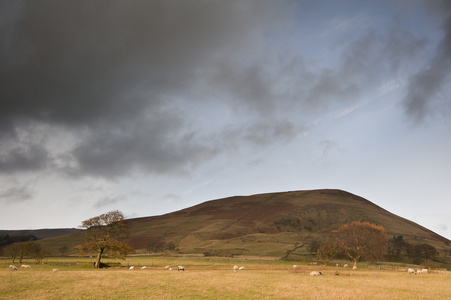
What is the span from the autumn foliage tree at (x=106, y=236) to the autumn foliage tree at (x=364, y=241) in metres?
62.1

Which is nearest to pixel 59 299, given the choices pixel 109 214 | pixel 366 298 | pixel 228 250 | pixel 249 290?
pixel 249 290

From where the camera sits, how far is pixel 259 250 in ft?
439

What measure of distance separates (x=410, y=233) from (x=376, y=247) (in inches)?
4597

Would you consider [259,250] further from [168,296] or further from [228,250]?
[168,296]

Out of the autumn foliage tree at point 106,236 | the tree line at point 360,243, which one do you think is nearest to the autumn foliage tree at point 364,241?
the tree line at point 360,243

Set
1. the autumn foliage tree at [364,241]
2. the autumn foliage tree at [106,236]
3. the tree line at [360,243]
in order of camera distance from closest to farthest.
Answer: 1. the autumn foliage tree at [106,236]
2. the tree line at [360,243]
3. the autumn foliage tree at [364,241]

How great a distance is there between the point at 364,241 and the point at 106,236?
72.3 metres

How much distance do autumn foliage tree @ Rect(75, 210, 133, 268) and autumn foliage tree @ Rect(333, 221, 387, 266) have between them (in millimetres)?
62133

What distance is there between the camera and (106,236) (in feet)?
236

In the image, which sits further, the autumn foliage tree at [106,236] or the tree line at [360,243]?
the tree line at [360,243]

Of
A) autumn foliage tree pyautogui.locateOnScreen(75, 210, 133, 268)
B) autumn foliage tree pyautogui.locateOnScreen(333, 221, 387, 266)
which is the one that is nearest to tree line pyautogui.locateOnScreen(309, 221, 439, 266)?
autumn foliage tree pyautogui.locateOnScreen(333, 221, 387, 266)

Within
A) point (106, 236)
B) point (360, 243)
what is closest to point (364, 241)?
point (360, 243)

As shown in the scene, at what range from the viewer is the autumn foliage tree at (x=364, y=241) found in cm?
8894

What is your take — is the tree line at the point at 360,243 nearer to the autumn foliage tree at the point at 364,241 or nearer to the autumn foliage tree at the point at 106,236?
the autumn foliage tree at the point at 364,241
